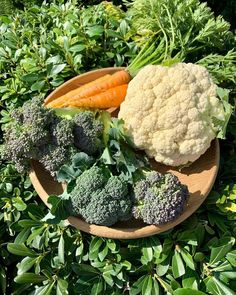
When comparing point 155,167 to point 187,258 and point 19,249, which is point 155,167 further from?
point 19,249

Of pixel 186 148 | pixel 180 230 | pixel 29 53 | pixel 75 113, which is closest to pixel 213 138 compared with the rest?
pixel 186 148

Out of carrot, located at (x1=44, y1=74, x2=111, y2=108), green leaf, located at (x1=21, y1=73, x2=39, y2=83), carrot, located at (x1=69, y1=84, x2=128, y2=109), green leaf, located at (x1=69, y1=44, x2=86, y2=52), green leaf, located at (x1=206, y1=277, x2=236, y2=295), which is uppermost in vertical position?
green leaf, located at (x1=69, y1=44, x2=86, y2=52)

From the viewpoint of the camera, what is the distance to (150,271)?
1.89 meters

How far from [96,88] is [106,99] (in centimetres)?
6

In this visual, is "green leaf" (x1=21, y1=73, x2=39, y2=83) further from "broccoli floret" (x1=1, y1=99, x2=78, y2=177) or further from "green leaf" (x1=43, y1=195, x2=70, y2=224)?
"green leaf" (x1=43, y1=195, x2=70, y2=224)

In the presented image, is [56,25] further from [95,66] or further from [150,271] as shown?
[150,271]

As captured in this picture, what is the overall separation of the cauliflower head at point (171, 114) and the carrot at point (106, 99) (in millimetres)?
74

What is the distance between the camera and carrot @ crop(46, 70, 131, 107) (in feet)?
6.35

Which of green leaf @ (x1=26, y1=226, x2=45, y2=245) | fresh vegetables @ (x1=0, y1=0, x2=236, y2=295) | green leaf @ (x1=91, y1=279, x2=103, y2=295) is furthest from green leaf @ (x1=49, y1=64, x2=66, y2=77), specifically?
green leaf @ (x1=91, y1=279, x2=103, y2=295)

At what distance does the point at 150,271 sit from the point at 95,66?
92 cm

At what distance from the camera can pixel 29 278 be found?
6.04 feet

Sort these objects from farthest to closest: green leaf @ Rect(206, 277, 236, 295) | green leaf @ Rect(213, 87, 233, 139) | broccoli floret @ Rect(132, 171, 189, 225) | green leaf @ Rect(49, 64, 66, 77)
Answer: green leaf @ Rect(49, 64, 66, 77), green leaf @ Rect(213, 87, 233, 139), green leaf @ Rect(206, 277, 236, 295), broccoli floret @ Rect(132, 171, 189, 225)

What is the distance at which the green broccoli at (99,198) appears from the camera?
171 cm

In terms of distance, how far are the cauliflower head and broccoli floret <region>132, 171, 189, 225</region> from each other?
0.59ft
